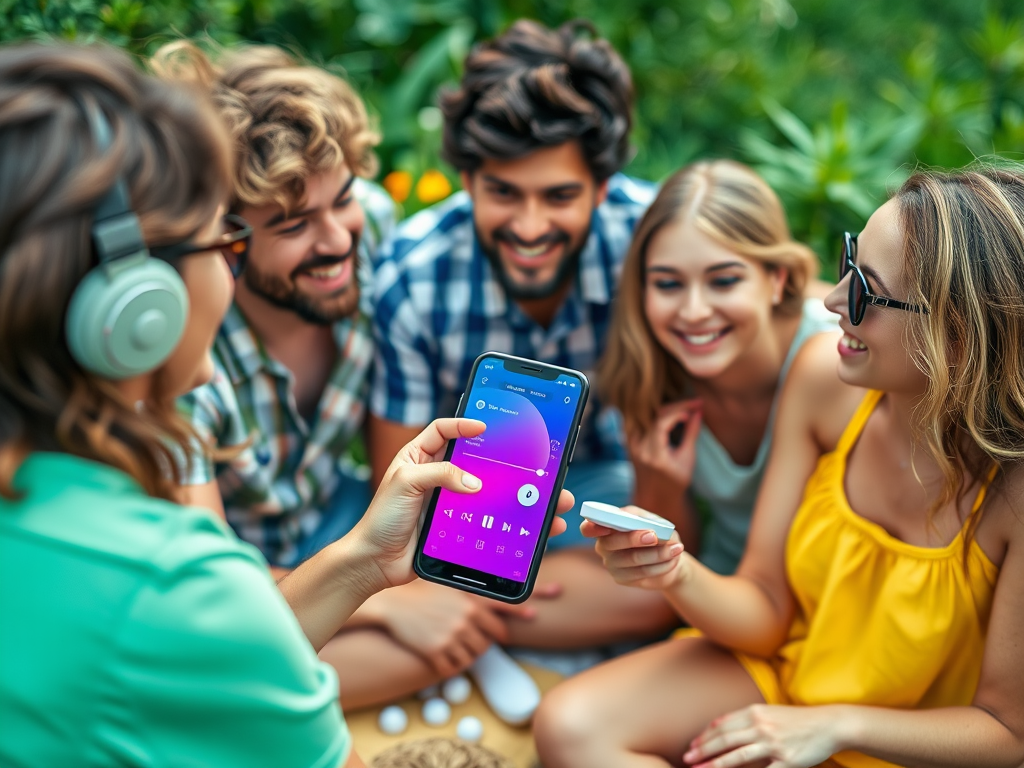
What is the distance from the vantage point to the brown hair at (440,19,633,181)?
2643 mm

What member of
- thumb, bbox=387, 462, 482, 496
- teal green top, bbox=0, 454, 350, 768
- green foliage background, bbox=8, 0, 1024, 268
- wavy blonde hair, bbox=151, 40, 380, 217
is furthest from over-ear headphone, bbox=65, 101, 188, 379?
green foliage background, bbox=8, 0, 1024, 268

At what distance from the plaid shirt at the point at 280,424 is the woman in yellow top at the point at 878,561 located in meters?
1.02

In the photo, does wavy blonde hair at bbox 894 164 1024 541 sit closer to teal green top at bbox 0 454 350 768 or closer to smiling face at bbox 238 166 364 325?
teal green top at bbox 0 454 350 768

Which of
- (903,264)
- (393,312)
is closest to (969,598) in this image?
(903,264)

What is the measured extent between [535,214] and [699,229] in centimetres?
52

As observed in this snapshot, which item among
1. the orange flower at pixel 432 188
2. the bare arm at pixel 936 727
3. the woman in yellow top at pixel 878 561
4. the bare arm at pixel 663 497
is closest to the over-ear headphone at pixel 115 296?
the woman in yellow top at pixel 878 561

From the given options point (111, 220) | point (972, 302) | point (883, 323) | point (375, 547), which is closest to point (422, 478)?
point (375, 547)

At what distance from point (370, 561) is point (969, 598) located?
1.25 metres

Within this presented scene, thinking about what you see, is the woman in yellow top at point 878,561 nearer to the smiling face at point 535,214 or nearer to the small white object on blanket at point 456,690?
the small white object on blanket at point 456,690

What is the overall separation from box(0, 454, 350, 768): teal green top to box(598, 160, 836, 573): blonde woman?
156cm

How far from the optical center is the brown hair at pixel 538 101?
264cm

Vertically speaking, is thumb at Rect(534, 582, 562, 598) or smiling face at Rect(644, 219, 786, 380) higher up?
smiling face at Rect(644, 219, 786, 380)

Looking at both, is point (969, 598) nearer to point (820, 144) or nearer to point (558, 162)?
point (558, 162)

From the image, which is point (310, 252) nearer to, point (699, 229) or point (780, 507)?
point (699, 229)
